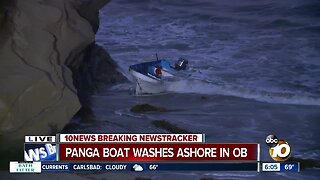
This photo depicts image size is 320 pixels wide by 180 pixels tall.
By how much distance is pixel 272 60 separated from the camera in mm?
14898

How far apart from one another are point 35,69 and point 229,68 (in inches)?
308

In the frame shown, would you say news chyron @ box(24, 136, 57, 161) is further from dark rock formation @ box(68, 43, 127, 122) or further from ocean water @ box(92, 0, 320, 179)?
dark rock formation @ box(68, 43, 127, 122)

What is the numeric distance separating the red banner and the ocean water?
2.33ft

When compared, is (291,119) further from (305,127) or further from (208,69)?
(208,69)

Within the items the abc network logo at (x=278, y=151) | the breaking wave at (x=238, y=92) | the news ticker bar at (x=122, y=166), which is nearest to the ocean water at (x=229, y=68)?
the breaking wave at (x=238, y=92)

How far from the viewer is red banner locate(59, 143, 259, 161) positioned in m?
5.98

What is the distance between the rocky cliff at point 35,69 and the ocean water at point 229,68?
1.21 meters

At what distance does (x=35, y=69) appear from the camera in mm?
7238

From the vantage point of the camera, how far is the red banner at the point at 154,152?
5977 millimetres

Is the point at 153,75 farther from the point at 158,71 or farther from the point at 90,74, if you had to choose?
the point at 90,74

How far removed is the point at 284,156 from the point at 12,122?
3520 millimetres

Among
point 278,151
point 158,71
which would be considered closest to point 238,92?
point 158,71

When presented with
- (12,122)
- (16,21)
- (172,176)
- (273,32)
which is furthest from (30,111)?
(273,32)

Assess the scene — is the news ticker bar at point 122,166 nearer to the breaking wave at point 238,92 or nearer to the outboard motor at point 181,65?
the breaking wave at point 238,92
